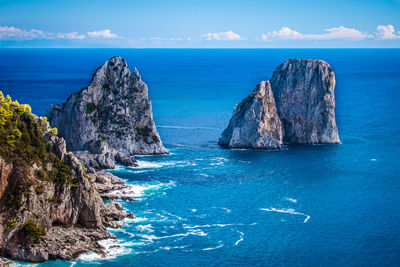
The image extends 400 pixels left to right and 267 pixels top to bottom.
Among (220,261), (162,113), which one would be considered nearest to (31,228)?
(220,261)

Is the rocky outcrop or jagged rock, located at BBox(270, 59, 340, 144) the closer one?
the rocky outcrop

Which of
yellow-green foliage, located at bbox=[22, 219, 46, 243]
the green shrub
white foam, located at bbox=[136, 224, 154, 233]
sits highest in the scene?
the green shrub

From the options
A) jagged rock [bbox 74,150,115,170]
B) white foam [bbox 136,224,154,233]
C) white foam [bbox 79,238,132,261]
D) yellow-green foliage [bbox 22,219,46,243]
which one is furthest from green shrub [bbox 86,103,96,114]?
yellow-green foliage [bbox 22,219,46,243]

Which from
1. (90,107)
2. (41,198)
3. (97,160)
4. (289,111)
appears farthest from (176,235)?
(289,111)

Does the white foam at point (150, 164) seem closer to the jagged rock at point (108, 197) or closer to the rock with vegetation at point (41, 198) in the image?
the jagged rock at point (108, 197)

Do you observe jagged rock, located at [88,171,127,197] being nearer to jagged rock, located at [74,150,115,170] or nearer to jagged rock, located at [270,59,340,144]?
jagged rock, located at [74,150,115,170]

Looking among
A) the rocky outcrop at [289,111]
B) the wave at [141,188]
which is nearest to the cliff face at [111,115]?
the wave at [141,188]
